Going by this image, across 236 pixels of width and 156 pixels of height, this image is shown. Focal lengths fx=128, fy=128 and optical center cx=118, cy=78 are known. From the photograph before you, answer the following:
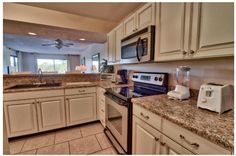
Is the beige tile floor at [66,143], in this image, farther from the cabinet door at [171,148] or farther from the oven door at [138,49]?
the oven door at [138,49]

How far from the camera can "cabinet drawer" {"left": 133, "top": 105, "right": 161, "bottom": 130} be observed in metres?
0.98

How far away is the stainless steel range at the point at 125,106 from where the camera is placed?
137 cm

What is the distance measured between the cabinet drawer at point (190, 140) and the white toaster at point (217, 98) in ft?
1.03

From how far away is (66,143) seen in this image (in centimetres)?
188

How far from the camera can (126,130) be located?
1.39 m

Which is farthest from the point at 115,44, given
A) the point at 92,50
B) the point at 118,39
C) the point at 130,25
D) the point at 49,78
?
the point at 92,50

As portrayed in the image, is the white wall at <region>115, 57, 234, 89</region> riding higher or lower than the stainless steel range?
higher

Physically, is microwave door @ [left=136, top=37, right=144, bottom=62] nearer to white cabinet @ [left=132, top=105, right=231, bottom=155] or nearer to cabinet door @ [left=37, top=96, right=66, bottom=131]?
white cabinet @ [left=132, top=105, right=231, bottom=155]

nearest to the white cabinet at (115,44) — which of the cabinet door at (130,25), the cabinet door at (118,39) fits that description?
the cabinet door at (118,39)

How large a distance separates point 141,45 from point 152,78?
50 cm

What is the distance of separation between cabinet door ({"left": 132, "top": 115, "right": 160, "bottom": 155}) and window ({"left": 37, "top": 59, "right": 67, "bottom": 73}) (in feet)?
27.7

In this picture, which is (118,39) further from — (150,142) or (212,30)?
(150,142)

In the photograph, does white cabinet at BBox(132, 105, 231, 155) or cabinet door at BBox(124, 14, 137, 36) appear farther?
cabinet door at BBox(124, 14, 137, 36)

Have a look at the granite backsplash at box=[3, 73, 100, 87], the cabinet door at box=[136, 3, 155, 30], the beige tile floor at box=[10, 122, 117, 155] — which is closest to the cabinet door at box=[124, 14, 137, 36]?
the cabinet door at box=[136, 3, 155, 30]
